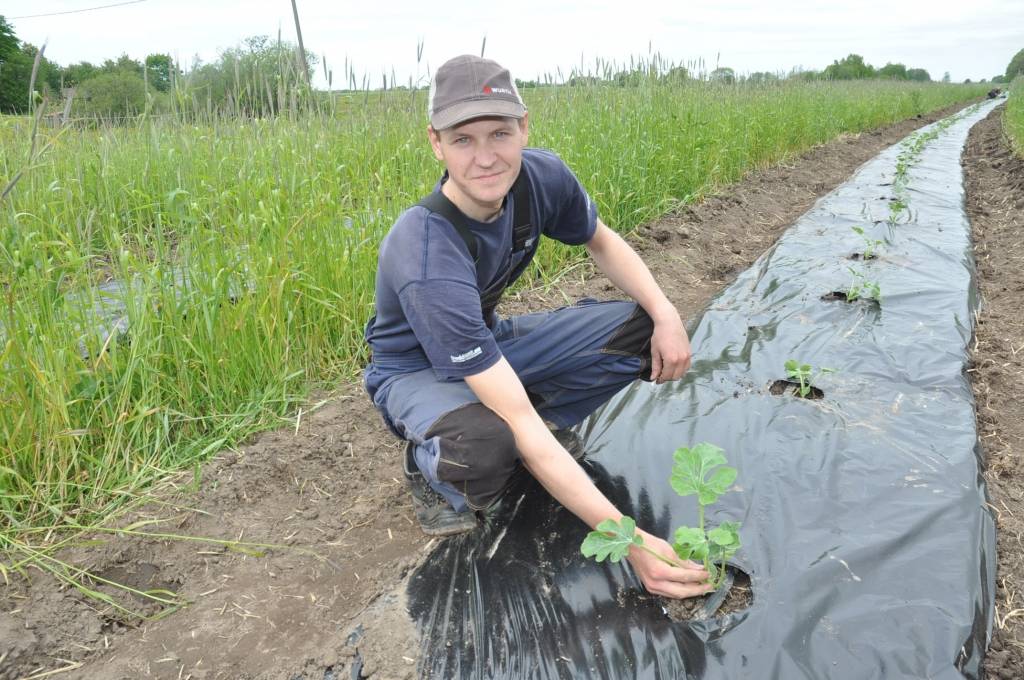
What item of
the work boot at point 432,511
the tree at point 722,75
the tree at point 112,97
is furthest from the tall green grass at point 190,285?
the tree at point 722,75

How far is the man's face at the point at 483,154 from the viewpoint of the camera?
5.19 feet

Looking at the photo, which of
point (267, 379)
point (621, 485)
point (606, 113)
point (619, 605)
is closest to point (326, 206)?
point (267, 379)

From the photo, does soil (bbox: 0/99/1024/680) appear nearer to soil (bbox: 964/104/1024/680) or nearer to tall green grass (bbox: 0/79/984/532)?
soil (bbox: 964/104/1024/680)

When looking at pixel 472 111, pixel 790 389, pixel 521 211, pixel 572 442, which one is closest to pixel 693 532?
pixel 572 442

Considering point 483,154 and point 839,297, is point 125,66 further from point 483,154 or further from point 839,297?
point 839,297

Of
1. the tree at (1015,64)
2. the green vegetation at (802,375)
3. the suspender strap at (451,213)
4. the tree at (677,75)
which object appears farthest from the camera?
the tree at (1015,64)

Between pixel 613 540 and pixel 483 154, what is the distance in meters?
0.93

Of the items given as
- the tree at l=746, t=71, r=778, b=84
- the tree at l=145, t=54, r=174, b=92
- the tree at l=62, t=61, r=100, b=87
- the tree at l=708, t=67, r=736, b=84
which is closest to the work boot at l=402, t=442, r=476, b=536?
the tree at l=62, t=61, r=100, b=87

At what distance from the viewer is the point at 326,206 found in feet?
9.43

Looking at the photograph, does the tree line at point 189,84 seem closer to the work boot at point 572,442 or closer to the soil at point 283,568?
the soil at point 283,568

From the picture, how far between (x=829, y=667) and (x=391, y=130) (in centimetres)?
386

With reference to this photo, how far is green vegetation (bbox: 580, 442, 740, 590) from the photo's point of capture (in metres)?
1.40

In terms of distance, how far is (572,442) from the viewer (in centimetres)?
224

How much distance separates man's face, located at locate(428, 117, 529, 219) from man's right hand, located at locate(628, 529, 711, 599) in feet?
2.90
